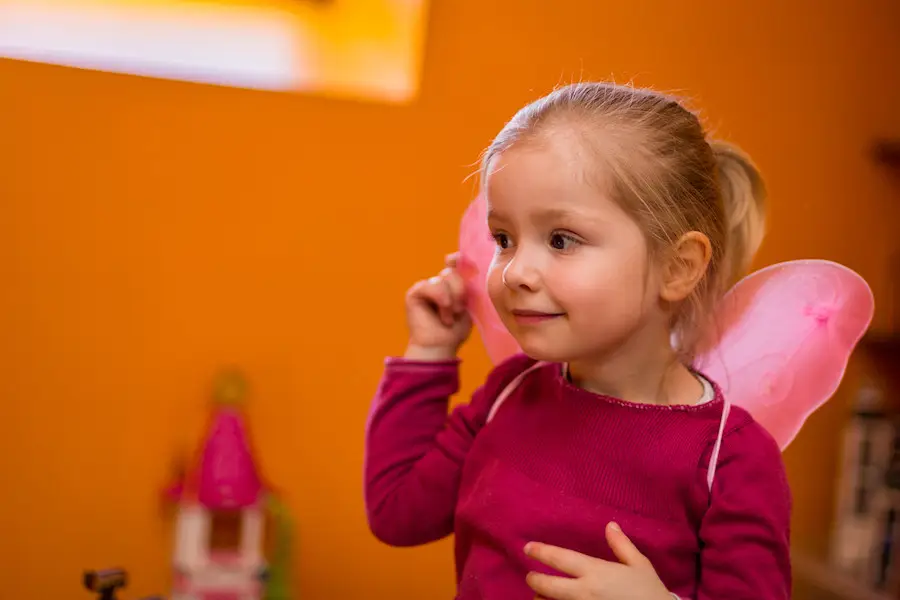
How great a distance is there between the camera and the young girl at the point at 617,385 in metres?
0.71

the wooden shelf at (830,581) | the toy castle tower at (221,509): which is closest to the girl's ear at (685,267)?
the toy castle tower at (221,509)

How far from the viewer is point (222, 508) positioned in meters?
1.49

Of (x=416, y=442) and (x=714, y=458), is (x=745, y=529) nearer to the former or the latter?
(x=714, y=458)

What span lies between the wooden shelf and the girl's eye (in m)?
1.30

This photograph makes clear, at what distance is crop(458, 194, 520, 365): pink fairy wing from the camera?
922mm

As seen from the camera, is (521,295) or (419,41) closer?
(521,295)

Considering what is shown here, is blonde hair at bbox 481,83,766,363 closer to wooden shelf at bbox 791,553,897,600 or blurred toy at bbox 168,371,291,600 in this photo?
blurred toy at bbox 168,371,291,600

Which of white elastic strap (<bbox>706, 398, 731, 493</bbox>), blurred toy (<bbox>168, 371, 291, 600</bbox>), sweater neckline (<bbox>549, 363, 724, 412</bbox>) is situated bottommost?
blurred toy (<bbox>168, 371, 291, 600</bbox>)

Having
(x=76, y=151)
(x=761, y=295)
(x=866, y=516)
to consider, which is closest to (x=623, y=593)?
(x=761, y=295)

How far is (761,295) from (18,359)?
1145mm

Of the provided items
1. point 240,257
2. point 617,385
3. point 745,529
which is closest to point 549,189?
point 617,385

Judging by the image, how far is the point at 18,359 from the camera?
1.48 meters

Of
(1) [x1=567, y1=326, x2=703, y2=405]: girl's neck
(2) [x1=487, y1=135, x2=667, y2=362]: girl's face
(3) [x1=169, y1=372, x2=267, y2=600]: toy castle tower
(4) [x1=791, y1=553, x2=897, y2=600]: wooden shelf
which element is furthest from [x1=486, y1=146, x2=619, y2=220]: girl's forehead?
(4) [x1=791, y1=553, x2=897, y2=600]: wooden shelf

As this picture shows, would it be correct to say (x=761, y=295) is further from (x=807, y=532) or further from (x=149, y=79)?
(x=807, y=532)
